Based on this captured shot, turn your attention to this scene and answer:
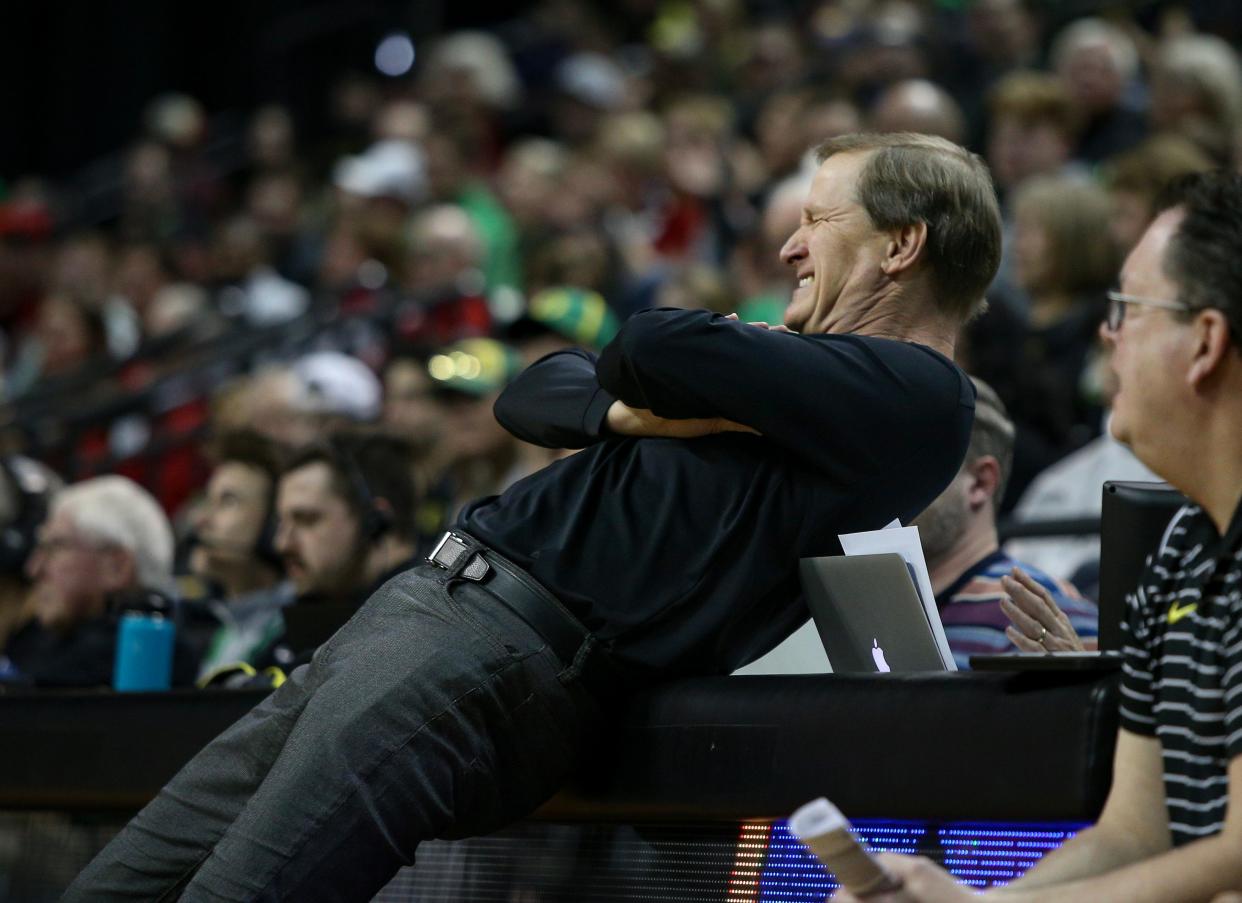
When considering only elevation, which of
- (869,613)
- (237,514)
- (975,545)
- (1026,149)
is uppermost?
(1026,149)

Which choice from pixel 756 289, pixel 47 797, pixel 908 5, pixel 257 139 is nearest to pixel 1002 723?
pixel 47 797

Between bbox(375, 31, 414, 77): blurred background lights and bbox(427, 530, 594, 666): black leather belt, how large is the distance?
1192cm

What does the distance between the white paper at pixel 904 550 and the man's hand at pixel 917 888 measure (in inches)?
31.1

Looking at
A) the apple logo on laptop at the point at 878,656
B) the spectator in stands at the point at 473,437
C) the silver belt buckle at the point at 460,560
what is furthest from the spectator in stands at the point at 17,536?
the apple logo on laptop at the point at 878,656

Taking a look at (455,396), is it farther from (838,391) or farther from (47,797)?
(838,391)

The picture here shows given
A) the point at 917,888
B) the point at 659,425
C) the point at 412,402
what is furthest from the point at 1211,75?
the point at 917,888

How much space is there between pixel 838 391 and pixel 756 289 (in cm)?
462

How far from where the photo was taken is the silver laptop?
256cm

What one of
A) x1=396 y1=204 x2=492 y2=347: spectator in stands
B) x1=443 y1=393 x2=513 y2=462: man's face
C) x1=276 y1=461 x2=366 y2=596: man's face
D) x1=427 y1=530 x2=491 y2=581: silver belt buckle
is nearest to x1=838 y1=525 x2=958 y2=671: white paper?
x1=427 y1=530 x2=491 y2=581: silver belt buckle

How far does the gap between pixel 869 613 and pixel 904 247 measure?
53cm

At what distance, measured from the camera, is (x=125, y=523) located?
5.32 metres

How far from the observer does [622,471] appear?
2623 millimetres

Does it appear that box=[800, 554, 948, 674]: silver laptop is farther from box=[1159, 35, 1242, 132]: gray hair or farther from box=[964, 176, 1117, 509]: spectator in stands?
box=[1159, 35, 1242, 132]: gray hair

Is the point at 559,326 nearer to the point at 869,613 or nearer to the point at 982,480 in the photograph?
the point at 982,480
